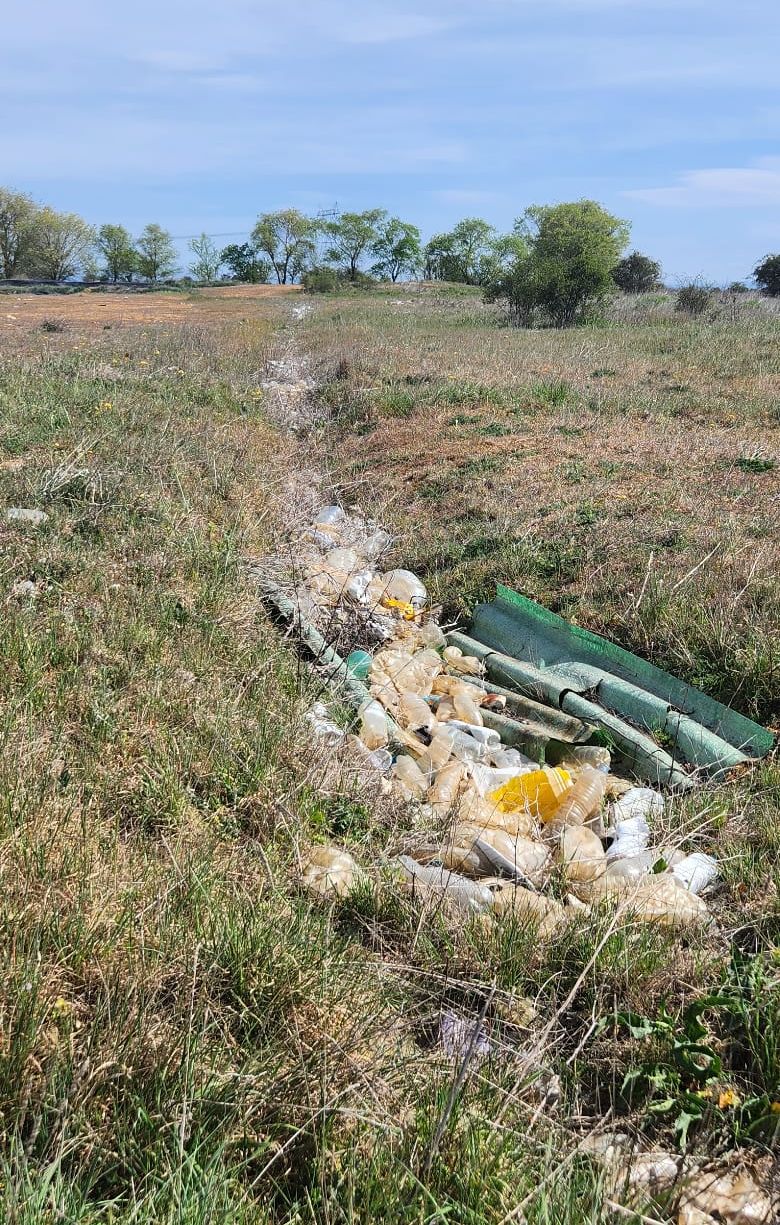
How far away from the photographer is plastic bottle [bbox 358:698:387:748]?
162 inches

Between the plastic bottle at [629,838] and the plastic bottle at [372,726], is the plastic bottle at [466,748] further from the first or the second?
the plastic bottle at [629,838]

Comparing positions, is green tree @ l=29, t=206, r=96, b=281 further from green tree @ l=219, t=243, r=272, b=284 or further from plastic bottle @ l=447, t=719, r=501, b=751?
plastic bottle @ l=447, t=719, r=501, b=751

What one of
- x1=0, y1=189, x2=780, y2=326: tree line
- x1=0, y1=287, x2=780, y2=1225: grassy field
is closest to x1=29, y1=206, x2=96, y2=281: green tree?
x1=0, y1=189, x2=780, y2=326: tree line

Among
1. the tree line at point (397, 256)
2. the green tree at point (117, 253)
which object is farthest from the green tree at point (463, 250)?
the green tree at point (117, 253)

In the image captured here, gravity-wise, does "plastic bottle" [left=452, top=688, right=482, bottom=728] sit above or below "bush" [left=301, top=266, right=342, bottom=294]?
below

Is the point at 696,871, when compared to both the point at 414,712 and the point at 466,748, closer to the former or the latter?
the point at 466,748

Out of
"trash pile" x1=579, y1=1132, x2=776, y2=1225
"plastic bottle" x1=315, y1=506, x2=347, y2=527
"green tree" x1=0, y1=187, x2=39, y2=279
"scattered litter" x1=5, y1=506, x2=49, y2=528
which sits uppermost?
"green tree" x1=0, y1=187, x2=39, y2=279

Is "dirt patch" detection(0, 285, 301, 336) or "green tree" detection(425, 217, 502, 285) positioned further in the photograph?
"green tree" detection(425, 217, 502, 285)

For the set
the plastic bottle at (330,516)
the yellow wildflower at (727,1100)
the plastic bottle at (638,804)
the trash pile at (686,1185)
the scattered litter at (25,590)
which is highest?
the scattered litter at (25,590)

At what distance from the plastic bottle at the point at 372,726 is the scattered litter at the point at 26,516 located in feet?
A: 8.06

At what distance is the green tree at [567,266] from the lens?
2628cm

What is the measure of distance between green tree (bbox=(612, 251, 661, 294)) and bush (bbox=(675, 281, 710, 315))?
15.9 meters

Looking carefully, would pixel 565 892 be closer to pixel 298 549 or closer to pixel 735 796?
pixel 735 796

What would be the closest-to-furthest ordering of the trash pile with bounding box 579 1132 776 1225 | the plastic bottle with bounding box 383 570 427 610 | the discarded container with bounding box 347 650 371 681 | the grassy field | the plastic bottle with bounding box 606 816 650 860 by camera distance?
the grassy field < the trash pile with bounding box 579 1132 776 1225 < the plastic bottle with bounding box 606 816 650 860 < the discarded container with bounding box 347 650 371 681 < the plastic bottle with bounding box 383 570 427 610
